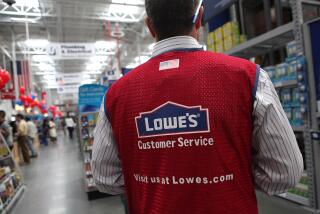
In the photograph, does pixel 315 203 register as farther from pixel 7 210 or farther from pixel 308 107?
pixel 7 210

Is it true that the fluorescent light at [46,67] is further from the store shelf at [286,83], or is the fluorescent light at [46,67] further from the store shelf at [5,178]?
the store shelf at [286,83]

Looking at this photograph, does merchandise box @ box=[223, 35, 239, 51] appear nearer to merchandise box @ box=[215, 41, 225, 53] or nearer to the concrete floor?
merchandise box @ box=[215, 41, 225, 53]

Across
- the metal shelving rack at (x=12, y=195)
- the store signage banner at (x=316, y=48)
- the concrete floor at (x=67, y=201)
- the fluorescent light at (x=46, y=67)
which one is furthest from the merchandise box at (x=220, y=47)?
the fluorescent light at (x=46, y=67)

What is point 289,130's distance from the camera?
0.85 metres

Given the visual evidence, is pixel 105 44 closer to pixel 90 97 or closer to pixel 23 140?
pixel 23 140

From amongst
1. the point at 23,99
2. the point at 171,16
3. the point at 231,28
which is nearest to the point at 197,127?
the point at 171,16

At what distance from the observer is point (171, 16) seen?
2.92ft

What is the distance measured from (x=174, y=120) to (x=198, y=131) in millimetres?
83

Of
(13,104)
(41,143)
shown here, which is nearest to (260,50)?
(13,104)

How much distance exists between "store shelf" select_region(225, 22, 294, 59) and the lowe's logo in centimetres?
254

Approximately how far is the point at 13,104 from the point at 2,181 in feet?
39.7

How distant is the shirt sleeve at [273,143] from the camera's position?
82cm

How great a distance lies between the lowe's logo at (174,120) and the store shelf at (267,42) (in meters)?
2.54

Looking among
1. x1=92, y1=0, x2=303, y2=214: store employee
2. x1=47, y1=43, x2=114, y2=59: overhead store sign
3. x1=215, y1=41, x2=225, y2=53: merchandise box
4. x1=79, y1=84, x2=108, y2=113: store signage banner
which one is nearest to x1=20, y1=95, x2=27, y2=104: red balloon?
x1=47, y1=43, x2=114, y2=59: overhead store sign
